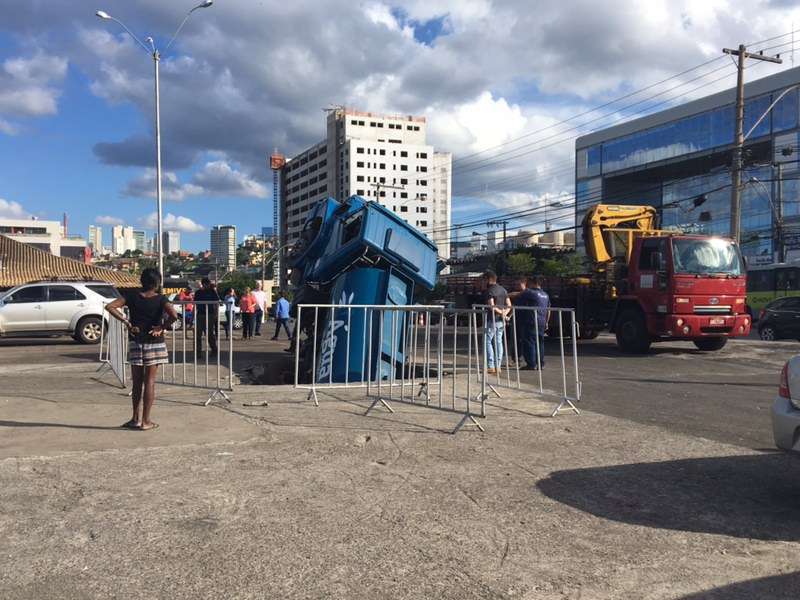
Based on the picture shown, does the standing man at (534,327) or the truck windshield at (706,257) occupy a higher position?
the truck windshield at (706,257)

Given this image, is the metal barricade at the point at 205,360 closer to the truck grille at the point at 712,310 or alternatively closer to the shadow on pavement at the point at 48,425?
the shadow on pavement at the point at 48,425

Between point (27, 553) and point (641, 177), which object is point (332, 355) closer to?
point (27, 553)

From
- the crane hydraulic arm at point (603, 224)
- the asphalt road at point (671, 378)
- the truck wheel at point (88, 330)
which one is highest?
the crane hydraulic arm at point (603, 224)

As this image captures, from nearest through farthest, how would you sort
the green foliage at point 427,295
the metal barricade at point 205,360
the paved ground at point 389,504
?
1. the paved ground at point 389,504
2. the metal barricade at point 205,360
3. the green foliage at point 427,295

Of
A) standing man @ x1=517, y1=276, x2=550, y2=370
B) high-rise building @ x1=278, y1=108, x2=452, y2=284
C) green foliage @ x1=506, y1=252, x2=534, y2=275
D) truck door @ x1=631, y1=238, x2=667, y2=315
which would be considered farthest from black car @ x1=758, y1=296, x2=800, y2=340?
high-rise building @ x1=278, y1=108, x2=452, y2=284

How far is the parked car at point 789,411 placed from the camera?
4.57 meters

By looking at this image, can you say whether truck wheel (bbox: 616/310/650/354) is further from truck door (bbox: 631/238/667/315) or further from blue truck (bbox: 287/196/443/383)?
blue truck (bbox: 287/196/443/383)

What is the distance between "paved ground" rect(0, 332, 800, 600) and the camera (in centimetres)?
342

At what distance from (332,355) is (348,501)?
214 inches

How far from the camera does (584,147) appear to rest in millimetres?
86812

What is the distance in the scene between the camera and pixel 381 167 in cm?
12381

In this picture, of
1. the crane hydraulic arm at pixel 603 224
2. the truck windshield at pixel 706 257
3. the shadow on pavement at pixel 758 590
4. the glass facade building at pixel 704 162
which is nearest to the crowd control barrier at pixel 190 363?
the shadow on pavement at pixel 758 590

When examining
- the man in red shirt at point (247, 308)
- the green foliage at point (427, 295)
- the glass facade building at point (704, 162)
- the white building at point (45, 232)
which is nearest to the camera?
the green foliage at point (427, 295)

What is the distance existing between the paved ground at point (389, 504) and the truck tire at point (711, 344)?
8.20 m
